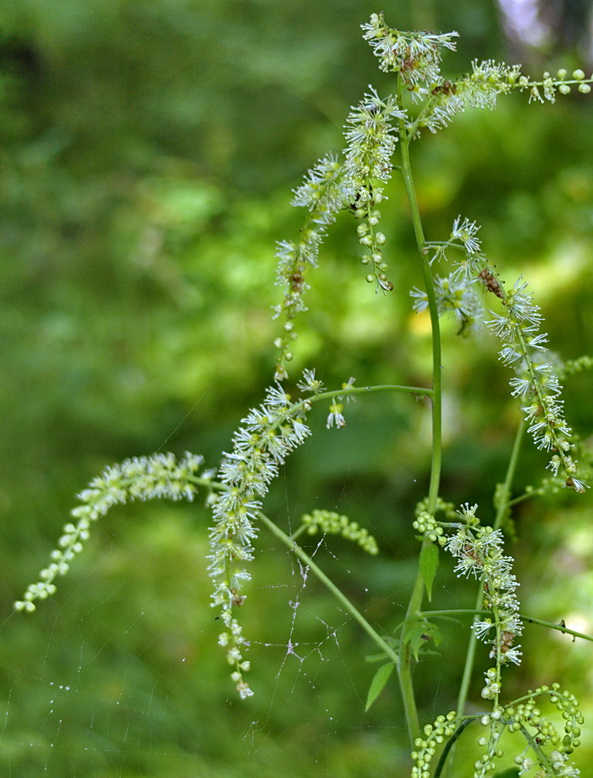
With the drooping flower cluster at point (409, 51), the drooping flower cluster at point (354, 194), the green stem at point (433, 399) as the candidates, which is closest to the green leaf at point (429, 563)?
the green stem at point (433, 399)

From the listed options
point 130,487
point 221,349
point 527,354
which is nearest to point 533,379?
point 527,354

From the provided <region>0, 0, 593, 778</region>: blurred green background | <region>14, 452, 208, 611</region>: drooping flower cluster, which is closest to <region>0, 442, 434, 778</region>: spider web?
<region>0, 0, 593, 778</region>: blurred green background

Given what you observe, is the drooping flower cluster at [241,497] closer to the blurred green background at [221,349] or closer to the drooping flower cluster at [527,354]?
the drooping flower cluster at [527,354]

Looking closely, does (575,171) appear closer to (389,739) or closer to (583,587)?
(583,587)

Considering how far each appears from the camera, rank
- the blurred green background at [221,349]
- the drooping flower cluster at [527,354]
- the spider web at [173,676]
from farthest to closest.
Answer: the blurred green background at [221,349], the spider web at [173,676], the drooping flower cluster at [527,354]

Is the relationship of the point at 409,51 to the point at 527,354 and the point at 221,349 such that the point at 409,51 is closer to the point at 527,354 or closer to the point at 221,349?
the point at 527,354

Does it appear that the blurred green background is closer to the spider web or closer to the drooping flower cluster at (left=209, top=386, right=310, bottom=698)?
the spider web

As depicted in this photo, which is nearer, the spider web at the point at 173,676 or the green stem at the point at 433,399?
the green stem at the point at 433,399
